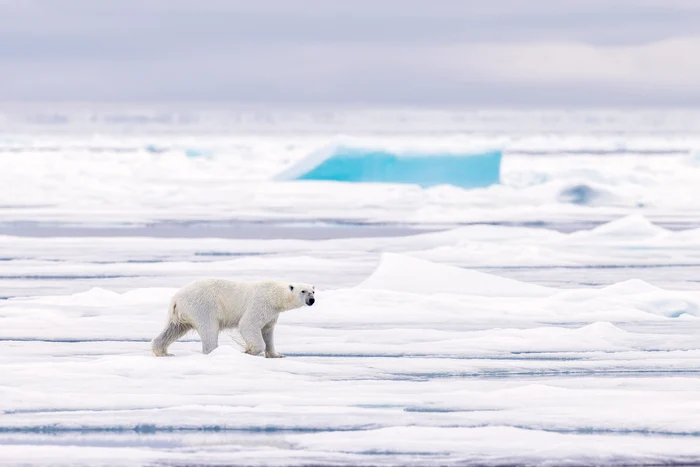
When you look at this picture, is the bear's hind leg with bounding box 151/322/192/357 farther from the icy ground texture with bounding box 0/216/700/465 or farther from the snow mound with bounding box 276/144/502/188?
the snow mound with bounding box 276/144/502/188

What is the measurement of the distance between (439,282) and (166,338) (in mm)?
3188

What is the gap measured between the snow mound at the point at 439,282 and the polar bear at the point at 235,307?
2784mm

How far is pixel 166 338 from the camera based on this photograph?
5289mm

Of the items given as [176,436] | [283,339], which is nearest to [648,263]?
[283,339]

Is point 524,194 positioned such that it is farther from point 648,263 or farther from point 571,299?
point 571,299

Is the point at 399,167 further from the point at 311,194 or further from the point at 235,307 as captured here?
the point at 235,307

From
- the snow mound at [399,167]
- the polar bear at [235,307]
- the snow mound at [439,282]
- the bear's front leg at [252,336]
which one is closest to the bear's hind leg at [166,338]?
the polar bear at [235,307]

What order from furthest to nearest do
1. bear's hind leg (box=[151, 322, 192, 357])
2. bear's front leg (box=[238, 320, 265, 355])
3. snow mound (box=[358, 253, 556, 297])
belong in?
1. snow mound (box=[358, 253, 556, 297])
2. bear's hind leg (box=[151, 322, 192, 357])
3. bear's front leg (box=[238, 320, 265, 355])

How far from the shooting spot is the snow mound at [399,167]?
2273 centimetres

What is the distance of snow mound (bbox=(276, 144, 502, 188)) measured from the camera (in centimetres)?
2273

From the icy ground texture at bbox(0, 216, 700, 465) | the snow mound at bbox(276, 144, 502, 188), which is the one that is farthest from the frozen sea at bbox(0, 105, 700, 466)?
the snow mound at bbox(276, 144, 502, 188)

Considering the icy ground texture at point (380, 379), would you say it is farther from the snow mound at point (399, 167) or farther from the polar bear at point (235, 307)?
the snow mound at point (399, 167)

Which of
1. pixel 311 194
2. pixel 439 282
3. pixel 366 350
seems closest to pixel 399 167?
pixel 311 194

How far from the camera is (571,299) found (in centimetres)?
743
